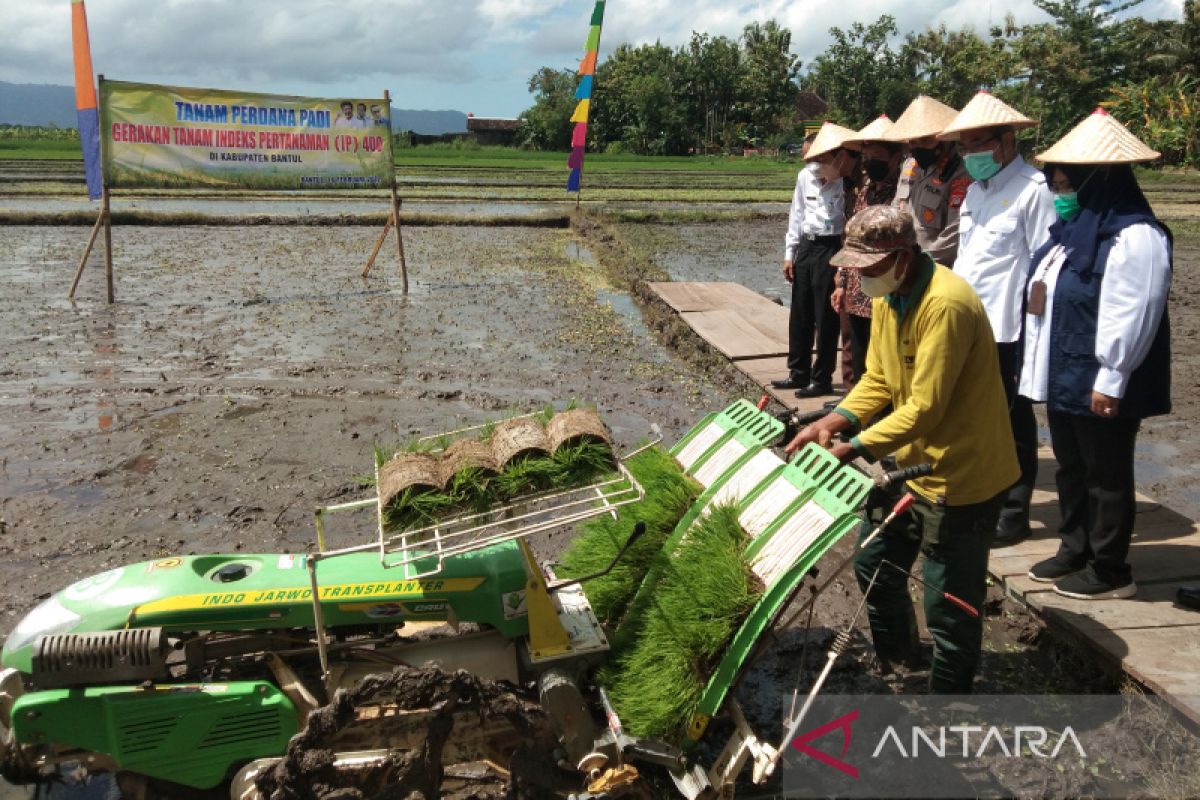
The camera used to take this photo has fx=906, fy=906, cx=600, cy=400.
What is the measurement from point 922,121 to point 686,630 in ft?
13.2

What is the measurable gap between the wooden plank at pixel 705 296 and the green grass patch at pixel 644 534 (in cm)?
664

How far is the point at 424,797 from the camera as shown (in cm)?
268

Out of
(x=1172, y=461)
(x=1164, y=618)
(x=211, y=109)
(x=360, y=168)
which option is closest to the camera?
(x=1164, y=618)

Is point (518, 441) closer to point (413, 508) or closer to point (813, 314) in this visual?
point (413, 508)

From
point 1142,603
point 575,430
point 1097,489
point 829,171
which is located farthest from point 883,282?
point 829,171

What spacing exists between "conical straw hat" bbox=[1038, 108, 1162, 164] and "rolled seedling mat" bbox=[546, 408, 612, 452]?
221 centimetres

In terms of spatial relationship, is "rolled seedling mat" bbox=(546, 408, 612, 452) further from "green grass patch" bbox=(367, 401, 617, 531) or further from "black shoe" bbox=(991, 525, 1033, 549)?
"black shoe" bbox=(991, 525, 1033, 549)

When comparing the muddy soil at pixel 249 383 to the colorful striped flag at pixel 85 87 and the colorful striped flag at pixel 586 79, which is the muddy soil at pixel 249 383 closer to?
the colorful striped flag at pixel 85 87

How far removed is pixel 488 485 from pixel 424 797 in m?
0.95

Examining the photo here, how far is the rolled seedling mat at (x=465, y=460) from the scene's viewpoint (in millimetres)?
2938

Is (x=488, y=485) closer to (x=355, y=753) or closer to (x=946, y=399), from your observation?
(x=355, y=753)

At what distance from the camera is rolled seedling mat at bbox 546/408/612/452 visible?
9.91 feet

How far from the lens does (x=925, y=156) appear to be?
545cm

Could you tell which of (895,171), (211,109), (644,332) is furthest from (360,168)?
(895,171)
